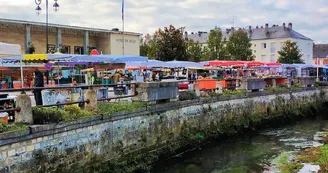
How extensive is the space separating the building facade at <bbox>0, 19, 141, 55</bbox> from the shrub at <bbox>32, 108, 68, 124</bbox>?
18.2 m

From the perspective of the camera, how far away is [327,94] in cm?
2822

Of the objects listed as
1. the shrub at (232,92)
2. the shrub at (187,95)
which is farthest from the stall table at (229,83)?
the shrub at (187,95)

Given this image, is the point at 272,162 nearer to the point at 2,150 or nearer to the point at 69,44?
the point at 2,150

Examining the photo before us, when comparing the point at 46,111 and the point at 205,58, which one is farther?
the point at 205,58

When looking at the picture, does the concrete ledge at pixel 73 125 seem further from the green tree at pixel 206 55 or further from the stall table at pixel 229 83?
the green tree at pixel 206 55

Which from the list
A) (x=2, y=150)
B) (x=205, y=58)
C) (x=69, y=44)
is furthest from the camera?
(x=205, y=58)

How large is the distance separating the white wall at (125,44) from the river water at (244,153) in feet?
70.9

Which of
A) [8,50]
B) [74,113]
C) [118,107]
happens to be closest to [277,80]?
[118,107]

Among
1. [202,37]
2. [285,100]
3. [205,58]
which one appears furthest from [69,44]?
[202,37]

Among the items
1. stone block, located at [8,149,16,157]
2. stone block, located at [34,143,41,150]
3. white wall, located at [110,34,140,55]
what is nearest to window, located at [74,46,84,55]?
white wall, located at [110,34,140,55]

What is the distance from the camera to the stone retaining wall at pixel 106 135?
8.10 m

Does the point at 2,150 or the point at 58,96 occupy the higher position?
the point at 58,96

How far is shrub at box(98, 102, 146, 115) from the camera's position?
11000 mm

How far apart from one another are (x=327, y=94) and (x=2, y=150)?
26.2 metres
